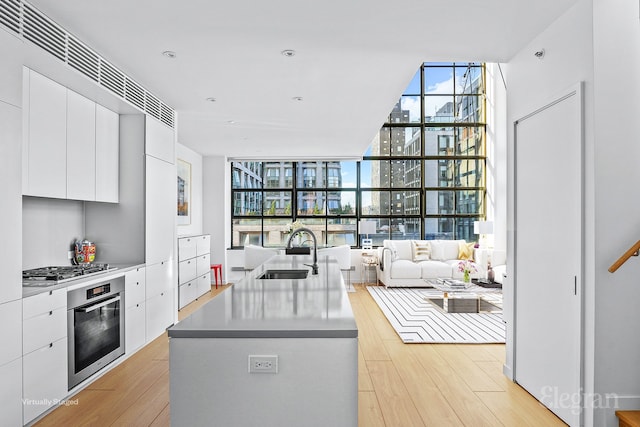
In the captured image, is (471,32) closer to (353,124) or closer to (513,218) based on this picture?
(513,218)

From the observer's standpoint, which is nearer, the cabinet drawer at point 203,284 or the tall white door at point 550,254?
the tall white door at point 550,254

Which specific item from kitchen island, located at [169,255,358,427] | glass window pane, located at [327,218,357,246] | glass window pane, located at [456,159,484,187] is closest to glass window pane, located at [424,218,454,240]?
glass window pane, located at [456,159,484,187]

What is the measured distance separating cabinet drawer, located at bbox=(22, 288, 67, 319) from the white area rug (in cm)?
315

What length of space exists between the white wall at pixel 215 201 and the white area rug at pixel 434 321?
10.7 feet

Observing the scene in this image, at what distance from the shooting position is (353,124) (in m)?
5.57

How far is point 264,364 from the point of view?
1548 millimetres

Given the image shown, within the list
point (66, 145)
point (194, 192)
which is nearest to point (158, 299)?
point (66, 145)

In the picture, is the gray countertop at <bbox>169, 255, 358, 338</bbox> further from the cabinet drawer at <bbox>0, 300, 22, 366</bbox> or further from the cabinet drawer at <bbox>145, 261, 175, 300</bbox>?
the cabinet drawer at <bbox>145, 261, 175, 300</bbox>

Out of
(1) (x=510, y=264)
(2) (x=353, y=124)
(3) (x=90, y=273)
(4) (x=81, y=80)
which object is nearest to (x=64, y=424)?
(3) (x=90, y=273)

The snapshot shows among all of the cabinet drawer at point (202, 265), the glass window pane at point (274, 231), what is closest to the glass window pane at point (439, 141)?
the glass window pane at point (274, 231)

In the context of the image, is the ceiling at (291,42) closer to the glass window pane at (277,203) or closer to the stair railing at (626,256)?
the stair railing at (626,256)

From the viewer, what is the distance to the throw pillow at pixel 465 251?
7977 millimetres

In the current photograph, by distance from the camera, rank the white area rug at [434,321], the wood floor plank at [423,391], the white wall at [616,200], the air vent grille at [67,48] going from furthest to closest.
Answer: the white area rug at [434,321] < the wood floor plank at [423,391] < the air vent grille at [67,48] < the white wall at [616,200]

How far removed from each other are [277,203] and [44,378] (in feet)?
20.6
